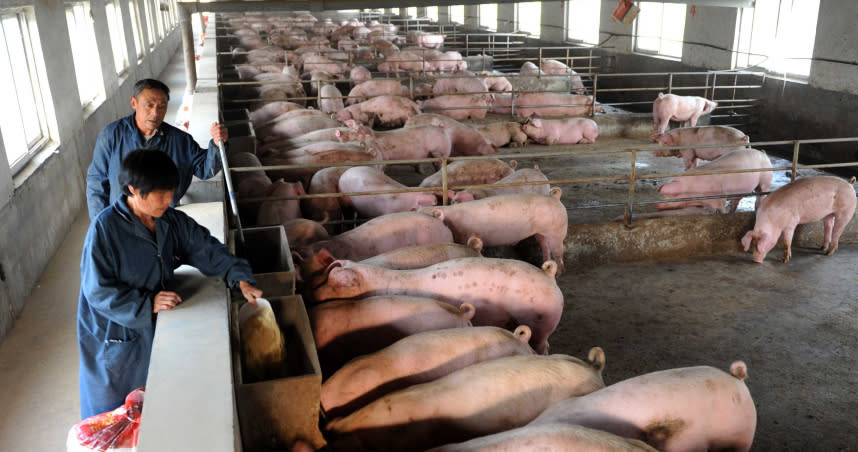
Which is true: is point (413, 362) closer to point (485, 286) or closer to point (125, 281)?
point (485, 286)

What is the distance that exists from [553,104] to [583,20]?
8.69 meters

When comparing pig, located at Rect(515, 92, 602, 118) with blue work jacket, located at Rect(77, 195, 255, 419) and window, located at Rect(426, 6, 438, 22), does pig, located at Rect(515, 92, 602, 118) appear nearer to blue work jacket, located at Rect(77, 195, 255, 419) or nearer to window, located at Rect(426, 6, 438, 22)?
blue work jacket, located at Rect(77, 195, 255, 419)

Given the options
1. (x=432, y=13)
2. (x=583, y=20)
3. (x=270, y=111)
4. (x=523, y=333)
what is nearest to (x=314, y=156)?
(x=270, y=111)

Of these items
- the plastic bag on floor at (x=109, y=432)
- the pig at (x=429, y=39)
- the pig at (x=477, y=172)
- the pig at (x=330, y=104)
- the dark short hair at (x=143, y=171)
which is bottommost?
the pig at (x=477, y=172)

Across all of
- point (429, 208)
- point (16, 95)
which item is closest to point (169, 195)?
point (429, 208)

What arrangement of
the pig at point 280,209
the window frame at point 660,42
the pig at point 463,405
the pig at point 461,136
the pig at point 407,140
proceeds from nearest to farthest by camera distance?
the pig at point 463,405 → the pig at point 280,209 → the pig at point 407,140 → the pig at point 461,136 → the window frame at point 660,42

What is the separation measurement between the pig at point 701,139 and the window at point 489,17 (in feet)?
54.7

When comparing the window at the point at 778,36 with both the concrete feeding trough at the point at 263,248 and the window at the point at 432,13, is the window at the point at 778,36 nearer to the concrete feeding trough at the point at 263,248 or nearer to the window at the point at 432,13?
the concrete feeding trough at the point at 263,248

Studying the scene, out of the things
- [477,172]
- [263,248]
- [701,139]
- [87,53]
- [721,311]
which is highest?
[87,53]

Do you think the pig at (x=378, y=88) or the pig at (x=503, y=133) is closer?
the pig at (x=503, y=133)

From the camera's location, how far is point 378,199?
6.28 metres

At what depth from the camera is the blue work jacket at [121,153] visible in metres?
3.72

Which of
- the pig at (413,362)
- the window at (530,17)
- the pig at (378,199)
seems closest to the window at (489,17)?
the window at (530,17)

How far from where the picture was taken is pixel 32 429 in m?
4.07
